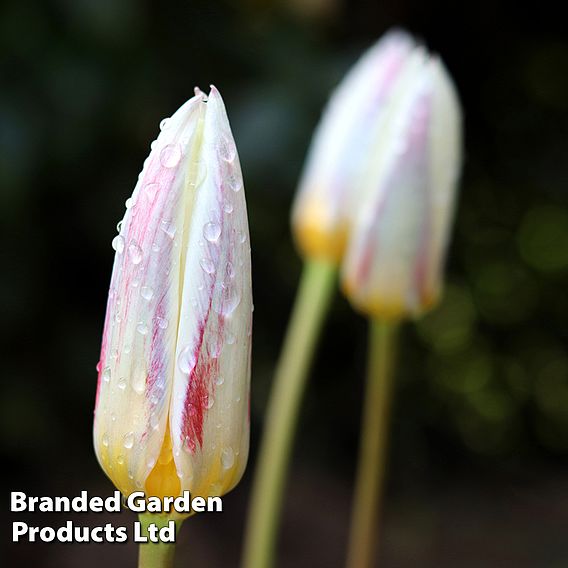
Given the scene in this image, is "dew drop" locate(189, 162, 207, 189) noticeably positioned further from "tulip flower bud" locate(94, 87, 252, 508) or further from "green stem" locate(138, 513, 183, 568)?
"green stem" locate(138, 513, 183, 568)

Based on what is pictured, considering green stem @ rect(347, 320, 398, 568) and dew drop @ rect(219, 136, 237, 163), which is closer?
dew drop @ rect(219, 136, 237, 163)

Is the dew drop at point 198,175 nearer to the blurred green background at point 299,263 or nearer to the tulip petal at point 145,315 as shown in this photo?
the tulip petal at point 145,315

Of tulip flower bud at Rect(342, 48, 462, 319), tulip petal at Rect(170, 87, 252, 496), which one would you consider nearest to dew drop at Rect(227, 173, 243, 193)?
tulip petal at Rect(170, 87, 252, 496)

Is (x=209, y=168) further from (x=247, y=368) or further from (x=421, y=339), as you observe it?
(x=421, y=339)

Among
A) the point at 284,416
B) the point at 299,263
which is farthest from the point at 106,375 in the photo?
the point at 299,263

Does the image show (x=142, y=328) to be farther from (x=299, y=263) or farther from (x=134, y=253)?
(x=299, y=263)

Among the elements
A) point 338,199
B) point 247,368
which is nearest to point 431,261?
point 338,199
